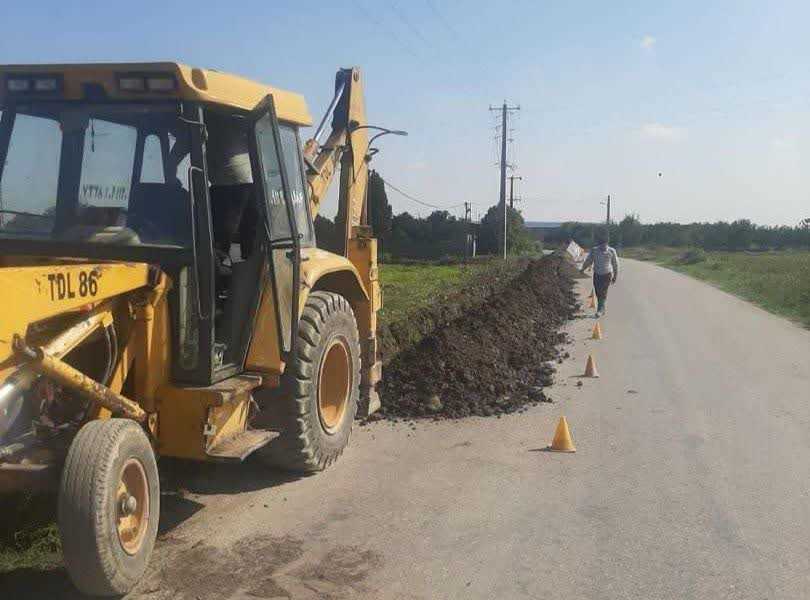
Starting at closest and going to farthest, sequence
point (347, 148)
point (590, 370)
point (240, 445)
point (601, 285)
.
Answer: point (240, 445) < point (347, 148) < point (590, 370) < point (601, 285)

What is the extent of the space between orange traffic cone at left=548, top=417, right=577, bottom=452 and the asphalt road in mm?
164

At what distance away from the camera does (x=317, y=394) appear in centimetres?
615

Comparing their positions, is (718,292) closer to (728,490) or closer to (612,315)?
(612,315)

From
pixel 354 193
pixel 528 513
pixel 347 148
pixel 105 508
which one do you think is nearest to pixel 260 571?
pixel 105 508

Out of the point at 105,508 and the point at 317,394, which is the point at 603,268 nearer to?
the point at 317,394

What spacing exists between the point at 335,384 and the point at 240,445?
1.67 metres

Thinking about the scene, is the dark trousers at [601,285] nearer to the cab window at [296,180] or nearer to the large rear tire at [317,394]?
the large rear tire at [317,394]

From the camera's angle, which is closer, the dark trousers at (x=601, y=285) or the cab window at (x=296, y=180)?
the cab window at (x=296, y=180)

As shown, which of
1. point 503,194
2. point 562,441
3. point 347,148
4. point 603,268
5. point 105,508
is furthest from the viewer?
point 503,194

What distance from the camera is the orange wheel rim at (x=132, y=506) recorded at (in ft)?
13.5

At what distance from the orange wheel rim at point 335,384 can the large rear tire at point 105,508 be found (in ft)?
7.75

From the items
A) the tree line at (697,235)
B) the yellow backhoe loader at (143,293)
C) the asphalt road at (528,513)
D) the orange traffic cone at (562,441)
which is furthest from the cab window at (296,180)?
the tree line at (697,235)

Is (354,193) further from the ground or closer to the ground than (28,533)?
further from the ground

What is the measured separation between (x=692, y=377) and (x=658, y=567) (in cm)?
639
